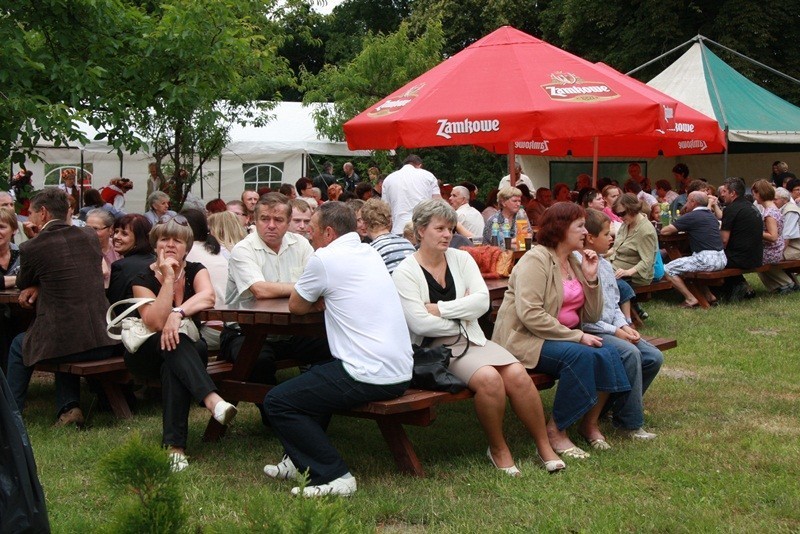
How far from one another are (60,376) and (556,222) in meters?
3.32

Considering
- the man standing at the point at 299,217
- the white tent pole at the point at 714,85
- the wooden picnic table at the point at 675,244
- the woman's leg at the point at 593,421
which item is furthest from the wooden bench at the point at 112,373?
the white tent pole at the point at 714,85

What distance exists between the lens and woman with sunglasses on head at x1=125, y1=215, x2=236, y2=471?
5668 millimetres

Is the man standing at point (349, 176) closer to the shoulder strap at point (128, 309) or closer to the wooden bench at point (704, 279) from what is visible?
the wooden bench at point (704, 279)

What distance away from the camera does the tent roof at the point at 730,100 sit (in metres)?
17.5

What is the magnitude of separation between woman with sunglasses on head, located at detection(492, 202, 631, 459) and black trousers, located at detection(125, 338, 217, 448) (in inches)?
67.4

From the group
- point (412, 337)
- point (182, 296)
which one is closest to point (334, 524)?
point (412, 337)

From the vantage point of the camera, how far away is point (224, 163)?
2144 centimetres

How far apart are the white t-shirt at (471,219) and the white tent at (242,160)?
9.54 m

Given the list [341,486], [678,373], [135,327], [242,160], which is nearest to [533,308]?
[341,486]

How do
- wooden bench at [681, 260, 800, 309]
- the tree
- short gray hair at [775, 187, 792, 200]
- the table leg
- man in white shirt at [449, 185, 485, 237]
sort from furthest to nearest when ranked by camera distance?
the tree → short gray hair at [775, 187, 792, 200] → wooden bench at [681, 260, 800, 309] → man in white shirt at [449, 185, 485, 237] → the table leg

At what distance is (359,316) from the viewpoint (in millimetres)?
5141

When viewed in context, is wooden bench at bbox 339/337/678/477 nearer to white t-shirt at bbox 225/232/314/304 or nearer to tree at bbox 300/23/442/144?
white t-shirt at bbox 225/232/314/304

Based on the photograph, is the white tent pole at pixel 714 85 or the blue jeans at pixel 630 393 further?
the white tent pole at pixel 714 85

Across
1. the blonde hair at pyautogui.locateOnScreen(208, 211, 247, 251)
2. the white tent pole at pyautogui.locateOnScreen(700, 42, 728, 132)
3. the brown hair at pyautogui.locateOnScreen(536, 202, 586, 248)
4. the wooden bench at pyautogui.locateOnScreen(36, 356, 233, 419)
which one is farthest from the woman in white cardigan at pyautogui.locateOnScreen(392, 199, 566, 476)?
the white tent pole at pyautogui.locateOnScreen(700, 42, 728, 132)
